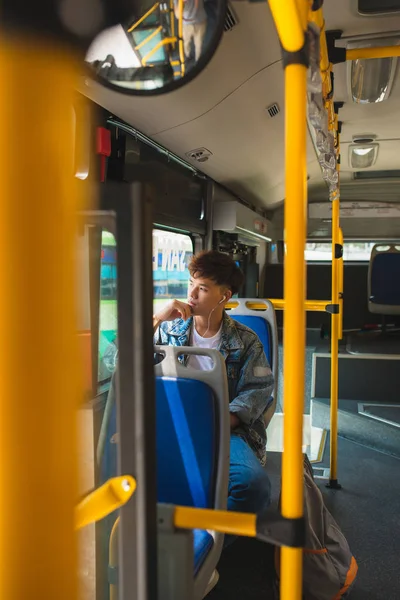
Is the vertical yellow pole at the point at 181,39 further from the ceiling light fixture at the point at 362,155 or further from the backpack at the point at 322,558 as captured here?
the ceiling light fixture at the point at 362,155

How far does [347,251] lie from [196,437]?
564cm

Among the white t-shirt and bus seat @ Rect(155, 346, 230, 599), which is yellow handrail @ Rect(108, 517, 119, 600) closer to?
bus seat @ Rect(155, 346, 230, 599)

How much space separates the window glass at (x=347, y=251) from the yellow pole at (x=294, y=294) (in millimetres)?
6048

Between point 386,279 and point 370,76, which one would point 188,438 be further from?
point 386,279

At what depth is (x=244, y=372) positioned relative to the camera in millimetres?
2367

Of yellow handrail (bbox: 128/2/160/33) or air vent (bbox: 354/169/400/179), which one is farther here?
air vent (bbox: 354/169/400/179)

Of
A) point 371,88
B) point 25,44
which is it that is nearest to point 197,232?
point 371,88

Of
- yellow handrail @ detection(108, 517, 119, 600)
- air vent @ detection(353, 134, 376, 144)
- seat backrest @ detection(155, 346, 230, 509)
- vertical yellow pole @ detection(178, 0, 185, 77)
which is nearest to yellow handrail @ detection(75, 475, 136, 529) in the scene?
yellow handrail @ detection(108, 517, 119, 600)

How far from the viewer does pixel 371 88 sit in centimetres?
324

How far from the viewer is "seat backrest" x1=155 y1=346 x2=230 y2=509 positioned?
1.72m

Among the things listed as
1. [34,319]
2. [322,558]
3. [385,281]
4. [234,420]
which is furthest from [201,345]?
[385,281]

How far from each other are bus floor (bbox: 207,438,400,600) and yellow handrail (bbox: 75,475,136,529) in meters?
1.85

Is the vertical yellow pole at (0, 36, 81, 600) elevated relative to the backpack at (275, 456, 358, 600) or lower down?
elevated

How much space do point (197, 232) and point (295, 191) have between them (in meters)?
2.86
